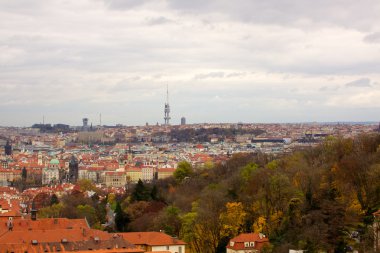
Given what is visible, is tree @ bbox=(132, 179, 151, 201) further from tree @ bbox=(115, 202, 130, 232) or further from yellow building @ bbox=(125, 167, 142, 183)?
yellow building @ bbox=(125, 167, 142, 183)

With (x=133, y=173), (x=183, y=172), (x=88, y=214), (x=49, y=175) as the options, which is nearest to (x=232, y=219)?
(x=88, y=214)

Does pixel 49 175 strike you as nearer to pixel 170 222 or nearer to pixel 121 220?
pixel 121 220

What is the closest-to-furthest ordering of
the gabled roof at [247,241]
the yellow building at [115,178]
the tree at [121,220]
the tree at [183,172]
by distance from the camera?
the gabled roof at [247,241]
the tree at [121,220]
the tree at [183,172]
the yellow building at [115,178]

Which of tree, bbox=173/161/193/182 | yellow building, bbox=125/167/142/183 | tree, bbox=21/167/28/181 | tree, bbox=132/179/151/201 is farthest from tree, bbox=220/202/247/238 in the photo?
yellow building, bbox=125/167/142/183

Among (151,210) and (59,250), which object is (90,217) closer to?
(151,210)

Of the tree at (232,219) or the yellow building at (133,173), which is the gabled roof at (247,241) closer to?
the tree at (232,219)

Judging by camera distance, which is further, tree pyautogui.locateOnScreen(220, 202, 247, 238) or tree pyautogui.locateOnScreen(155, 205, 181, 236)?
tree pyautogui.locateOnScreen(155, 205, 181, 236)

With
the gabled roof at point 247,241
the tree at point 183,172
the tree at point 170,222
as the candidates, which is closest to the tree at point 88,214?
the tree at point 170,222

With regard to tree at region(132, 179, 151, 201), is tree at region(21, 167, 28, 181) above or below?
below

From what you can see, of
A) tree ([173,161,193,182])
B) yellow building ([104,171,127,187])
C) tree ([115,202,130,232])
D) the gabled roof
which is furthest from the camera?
yellow building ([104,171,127,187])

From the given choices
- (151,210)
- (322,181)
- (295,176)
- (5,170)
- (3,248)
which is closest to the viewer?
(3,248)

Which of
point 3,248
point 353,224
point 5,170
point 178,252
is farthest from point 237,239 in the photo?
point 5,170
